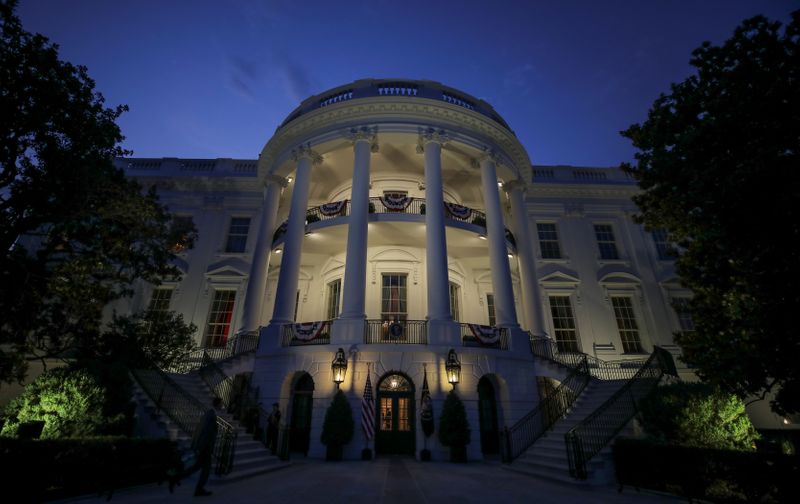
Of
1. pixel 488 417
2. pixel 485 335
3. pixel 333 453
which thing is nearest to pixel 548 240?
pixel 485 335

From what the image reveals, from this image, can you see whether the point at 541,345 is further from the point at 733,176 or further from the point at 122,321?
the point at 122,321

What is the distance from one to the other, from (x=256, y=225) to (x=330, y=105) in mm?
8057

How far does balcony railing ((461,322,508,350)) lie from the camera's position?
12.3 meters

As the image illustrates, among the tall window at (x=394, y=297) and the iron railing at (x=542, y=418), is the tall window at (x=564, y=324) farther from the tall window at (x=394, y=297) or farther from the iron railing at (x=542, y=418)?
the tall window at (x=394, y=297)

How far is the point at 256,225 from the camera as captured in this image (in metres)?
19.5

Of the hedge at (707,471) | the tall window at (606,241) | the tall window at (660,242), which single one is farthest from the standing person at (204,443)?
the tall window at (660,242)

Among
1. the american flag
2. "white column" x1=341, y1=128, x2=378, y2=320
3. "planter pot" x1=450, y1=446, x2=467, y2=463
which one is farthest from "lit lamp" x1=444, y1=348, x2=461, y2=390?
"white column" x1=341, y1=128, x2=378, y2=320

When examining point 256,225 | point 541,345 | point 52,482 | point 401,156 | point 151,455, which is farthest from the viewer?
point 256,225

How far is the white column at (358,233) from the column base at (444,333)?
2365mm

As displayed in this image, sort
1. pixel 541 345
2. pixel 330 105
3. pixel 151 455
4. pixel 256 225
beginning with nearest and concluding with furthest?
pixel 151 455 < pixel 541 345 < pixel 330 105 < pixel 256 225

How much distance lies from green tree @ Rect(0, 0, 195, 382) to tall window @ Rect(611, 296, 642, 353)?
66.4 ft

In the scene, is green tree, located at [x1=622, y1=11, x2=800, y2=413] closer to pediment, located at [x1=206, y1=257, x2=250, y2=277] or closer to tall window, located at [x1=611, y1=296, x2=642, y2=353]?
tall window, located at [x1=611, y1=296, x2=642, y2=353]

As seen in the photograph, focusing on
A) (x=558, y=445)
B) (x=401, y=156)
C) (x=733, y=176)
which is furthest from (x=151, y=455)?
(x=401, y=156)

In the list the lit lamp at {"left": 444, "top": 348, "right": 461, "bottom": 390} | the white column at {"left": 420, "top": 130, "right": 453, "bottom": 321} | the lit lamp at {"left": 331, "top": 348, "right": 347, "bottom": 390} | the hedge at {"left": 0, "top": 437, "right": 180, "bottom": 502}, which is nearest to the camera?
the hedge at {"left": 0, "top": 437, "right": 180, "bottom": 502}
